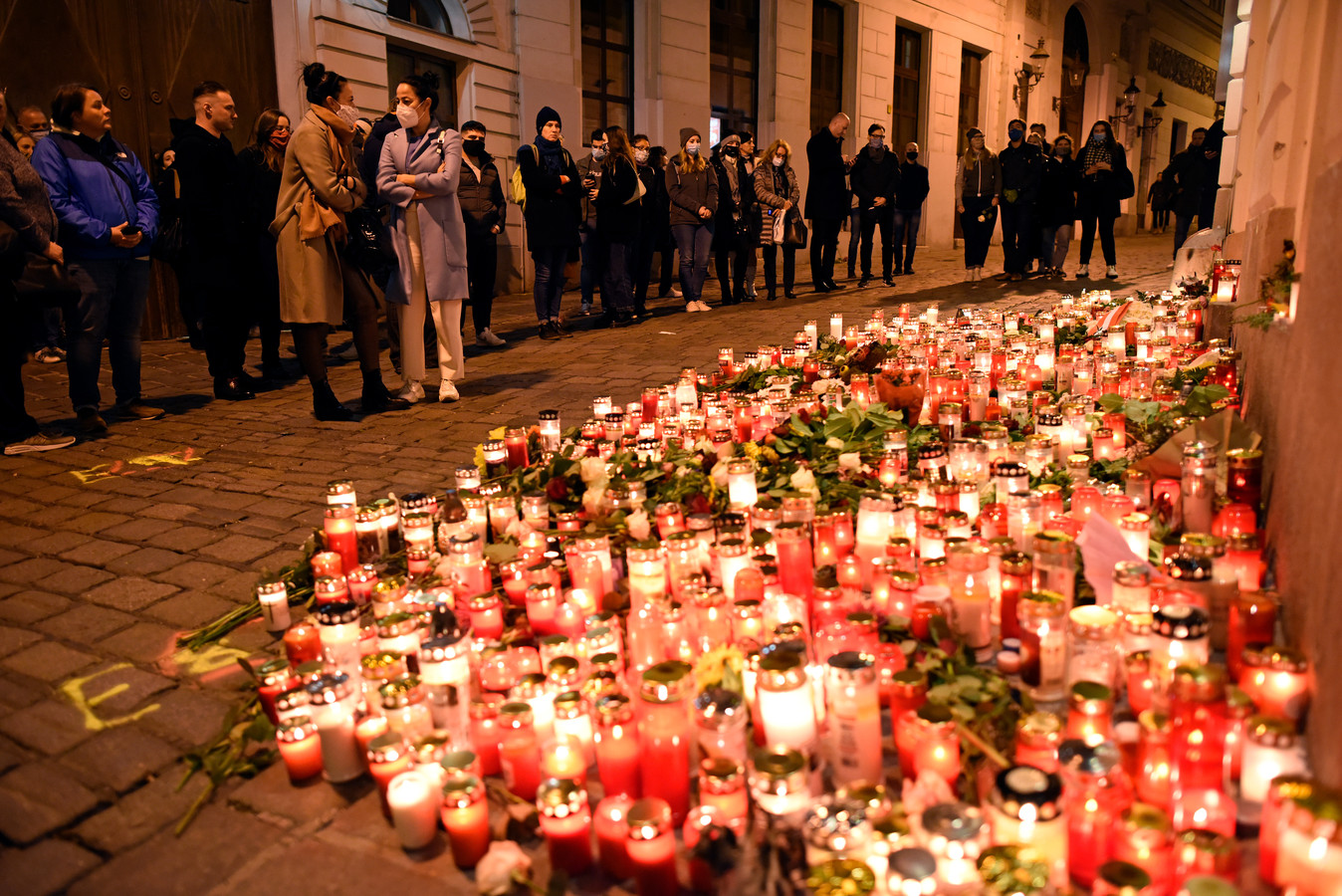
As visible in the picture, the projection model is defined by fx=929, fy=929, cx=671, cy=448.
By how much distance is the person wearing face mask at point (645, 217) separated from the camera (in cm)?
1007

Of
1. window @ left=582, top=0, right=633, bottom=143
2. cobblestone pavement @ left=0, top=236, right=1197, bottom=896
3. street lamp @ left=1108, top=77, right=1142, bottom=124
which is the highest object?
street lamp @ left=1108, top=77, right=1142, bottom=124

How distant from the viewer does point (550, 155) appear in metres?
8.71

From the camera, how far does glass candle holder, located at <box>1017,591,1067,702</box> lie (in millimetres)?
2285

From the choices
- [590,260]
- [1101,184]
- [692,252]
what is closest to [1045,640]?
[692,252]

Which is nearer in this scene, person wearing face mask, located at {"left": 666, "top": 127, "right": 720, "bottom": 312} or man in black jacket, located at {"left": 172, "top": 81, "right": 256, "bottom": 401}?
man in black jacket, located at {"left": 172, "top": 81, "right": 256, "bottom": 401}

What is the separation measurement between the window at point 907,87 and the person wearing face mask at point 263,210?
51.7ft

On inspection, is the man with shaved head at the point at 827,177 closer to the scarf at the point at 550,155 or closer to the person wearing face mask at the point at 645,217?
the person wearing face mask at the point at 645,217

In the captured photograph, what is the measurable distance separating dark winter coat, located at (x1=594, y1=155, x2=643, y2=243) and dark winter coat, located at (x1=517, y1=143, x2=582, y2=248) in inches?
22.7

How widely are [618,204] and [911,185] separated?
178 inches

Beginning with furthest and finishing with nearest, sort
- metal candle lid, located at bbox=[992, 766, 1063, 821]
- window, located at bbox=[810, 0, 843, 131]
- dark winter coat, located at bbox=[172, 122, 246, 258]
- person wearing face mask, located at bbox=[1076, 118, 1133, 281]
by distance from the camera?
window, located at bbox=[810, 0, 843, 131], person wearing face mask, located at bbox=[1076, 118, 1133, 281], dark winter coat, located at bbox=[172, 122, 246, 258], metal candle lid, located at bbox=[992, 766, 1063, 821]

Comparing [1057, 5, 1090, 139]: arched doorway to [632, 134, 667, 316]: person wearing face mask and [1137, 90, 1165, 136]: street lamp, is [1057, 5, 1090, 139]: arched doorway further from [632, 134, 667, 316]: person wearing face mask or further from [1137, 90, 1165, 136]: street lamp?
[632, 134, 667, 316]: person wearing face mask

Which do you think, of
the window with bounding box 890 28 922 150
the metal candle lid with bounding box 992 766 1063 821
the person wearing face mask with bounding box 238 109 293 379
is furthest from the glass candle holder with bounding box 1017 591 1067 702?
the window with bounding box 890 28 922 150

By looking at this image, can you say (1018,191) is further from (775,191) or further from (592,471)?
(592,471)

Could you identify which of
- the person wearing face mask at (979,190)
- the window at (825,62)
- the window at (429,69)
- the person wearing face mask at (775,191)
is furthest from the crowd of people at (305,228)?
the window at (825,62)
